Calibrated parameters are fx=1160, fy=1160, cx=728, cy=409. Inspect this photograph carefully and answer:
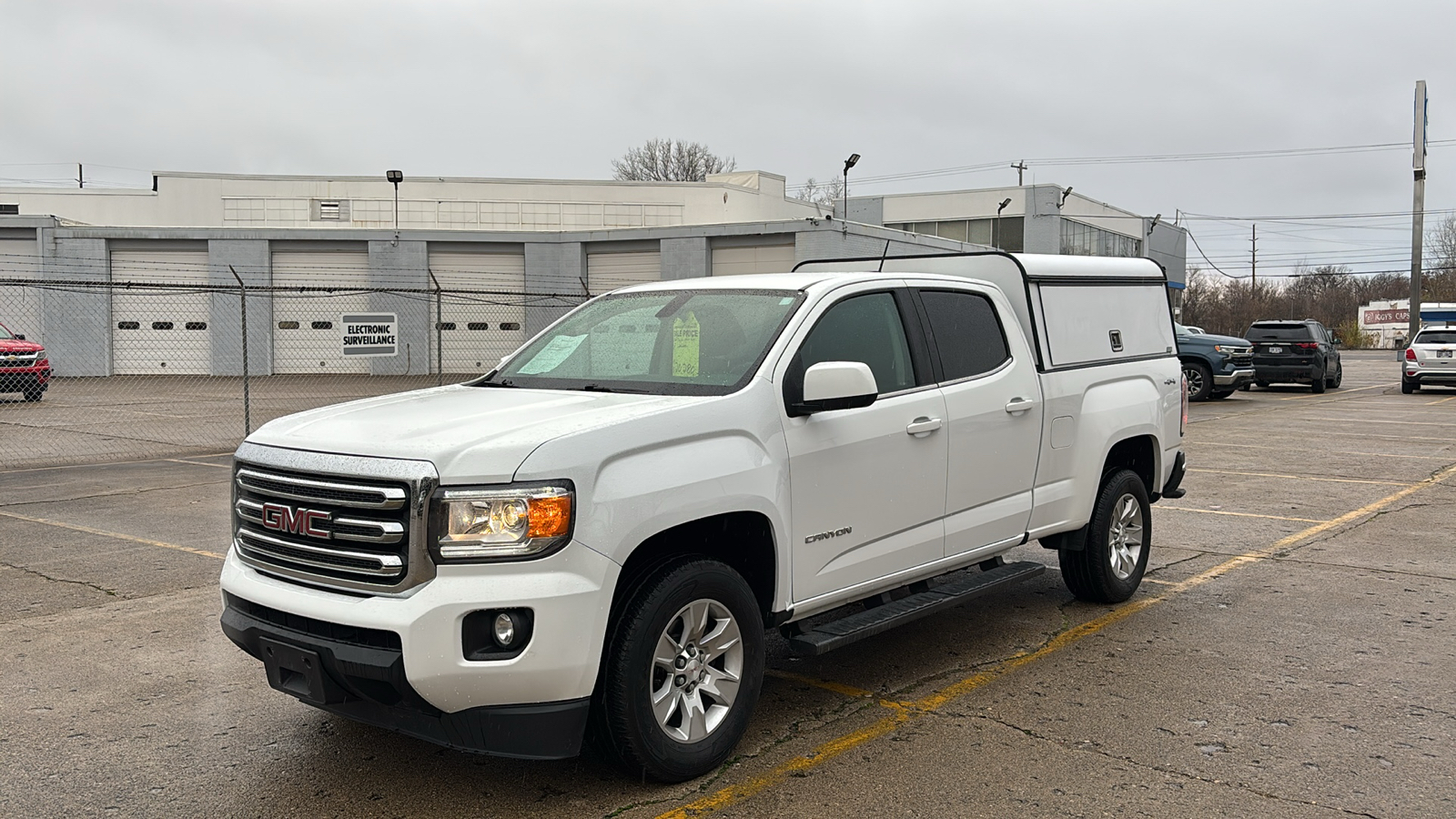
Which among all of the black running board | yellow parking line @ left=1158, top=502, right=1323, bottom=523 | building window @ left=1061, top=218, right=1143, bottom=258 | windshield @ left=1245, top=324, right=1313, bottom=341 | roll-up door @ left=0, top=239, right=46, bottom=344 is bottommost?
yellow parking line @ left=1158, top=502, right=1323, bottom=523

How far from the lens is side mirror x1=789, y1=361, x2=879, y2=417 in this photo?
4.34m

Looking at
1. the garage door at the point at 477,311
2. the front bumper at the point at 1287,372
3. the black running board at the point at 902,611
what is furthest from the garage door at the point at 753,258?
the black running board at the point at 902,611

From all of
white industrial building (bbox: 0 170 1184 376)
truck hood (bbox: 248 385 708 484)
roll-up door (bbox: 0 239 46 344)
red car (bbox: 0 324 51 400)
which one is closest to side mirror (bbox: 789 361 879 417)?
truck hood (bbox: 248 385 708 484)

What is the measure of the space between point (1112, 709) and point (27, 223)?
38.5 meters

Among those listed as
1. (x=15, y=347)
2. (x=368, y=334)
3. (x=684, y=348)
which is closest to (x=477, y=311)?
(x=15, y=347)

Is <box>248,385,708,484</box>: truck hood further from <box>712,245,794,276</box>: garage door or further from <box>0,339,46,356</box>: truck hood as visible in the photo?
<box>712,245,794,276</box>: garage door

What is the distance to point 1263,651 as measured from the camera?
5.77 metres

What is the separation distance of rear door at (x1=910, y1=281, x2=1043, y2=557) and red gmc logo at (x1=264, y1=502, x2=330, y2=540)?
2.74 meters

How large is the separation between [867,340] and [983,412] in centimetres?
78

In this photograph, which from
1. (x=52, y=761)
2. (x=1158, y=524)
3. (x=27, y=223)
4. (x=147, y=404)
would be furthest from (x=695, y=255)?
(x=52, y=761)

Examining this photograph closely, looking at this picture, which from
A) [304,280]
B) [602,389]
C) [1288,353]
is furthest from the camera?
[304,280]

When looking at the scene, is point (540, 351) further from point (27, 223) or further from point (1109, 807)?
point (27, 223)

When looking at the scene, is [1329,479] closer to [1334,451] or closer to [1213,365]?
[1334,451]

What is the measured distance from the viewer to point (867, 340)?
508 cm
